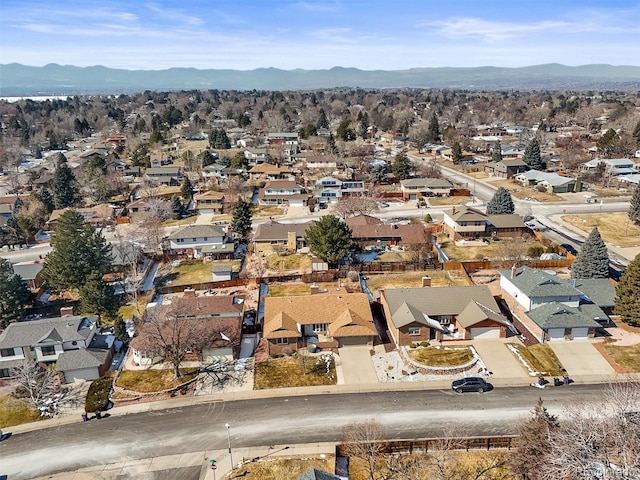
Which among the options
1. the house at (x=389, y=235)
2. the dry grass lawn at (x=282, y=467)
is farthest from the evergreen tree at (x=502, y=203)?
the dry grass lawn at (x=282, y=467)

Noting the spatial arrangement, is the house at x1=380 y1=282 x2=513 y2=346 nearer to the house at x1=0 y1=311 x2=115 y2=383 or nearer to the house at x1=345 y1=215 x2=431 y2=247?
the house at x1=345 y1=215 x2=431 y2=247

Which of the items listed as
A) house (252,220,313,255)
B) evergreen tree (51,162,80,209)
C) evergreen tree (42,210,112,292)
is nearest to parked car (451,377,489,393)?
house (252,220,313,255)

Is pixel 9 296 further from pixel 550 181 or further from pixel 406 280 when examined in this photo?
pixel 550 181

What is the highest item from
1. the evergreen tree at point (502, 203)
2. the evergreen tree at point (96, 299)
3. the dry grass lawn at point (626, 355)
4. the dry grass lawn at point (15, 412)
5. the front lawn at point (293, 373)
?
the evergreen tree at point (502, 203)

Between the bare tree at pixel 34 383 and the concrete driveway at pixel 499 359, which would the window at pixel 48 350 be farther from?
the concrete driveway at pixel 499 359

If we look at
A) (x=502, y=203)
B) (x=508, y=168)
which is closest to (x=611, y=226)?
(x=502, y=203)

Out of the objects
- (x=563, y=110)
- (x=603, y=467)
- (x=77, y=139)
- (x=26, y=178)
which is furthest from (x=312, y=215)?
(x=563, y=110)

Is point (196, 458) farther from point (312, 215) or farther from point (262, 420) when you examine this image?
point (312, 215)
